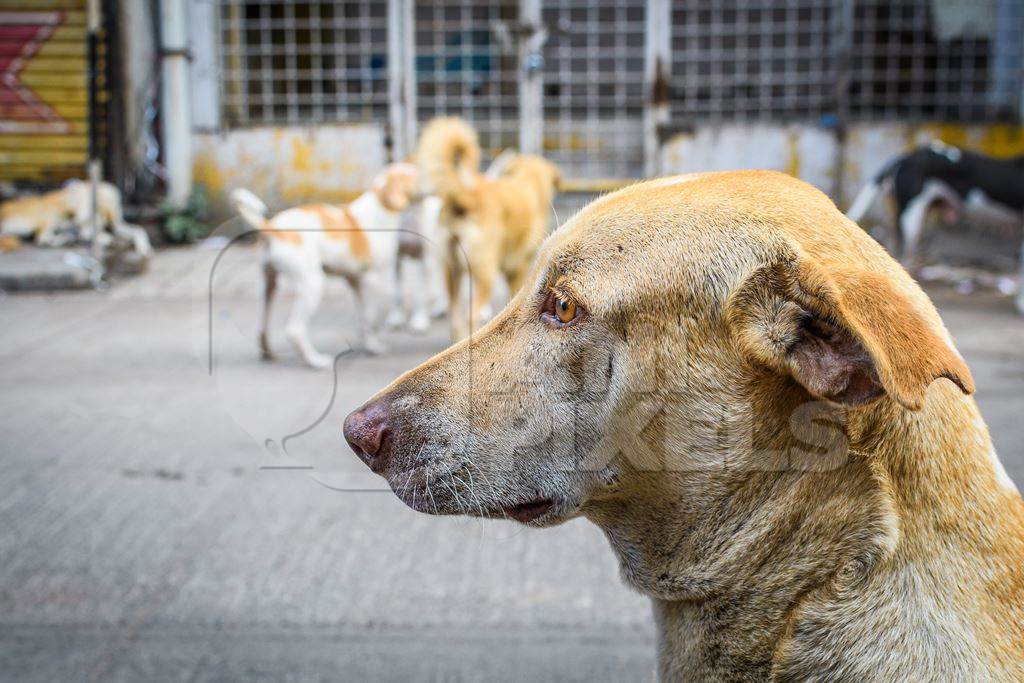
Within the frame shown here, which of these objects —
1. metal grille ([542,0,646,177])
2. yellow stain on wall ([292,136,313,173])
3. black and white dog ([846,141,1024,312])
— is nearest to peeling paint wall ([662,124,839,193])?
metal grille ([542,0,646,177])

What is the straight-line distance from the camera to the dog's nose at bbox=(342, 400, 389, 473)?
1715 mm

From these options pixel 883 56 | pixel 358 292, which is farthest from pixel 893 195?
pixel 358 292

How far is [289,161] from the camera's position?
11.6 metres

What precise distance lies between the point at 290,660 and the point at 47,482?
181 centimetres

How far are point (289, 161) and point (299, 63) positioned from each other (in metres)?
1.93

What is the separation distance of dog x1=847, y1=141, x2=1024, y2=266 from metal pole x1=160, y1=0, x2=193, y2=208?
23.2ft

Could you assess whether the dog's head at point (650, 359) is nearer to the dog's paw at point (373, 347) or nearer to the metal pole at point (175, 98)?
the dog's paw at point (373, 347)

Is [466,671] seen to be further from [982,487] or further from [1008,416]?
[1008,416]

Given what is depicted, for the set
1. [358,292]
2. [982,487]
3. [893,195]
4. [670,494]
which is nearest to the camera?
[982,487]

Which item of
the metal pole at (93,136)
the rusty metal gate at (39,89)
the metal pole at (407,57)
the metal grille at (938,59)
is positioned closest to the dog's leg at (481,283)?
the metal pole at (93,136)

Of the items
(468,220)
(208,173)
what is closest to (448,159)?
(468,220)

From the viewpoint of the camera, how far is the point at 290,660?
2.94 m

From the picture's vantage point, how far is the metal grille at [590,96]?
40.0 ft

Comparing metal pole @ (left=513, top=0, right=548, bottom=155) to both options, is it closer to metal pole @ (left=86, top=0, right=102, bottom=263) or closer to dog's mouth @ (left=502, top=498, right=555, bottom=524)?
metal pole @ (left=86, top=0, right=102, bottom=263)
